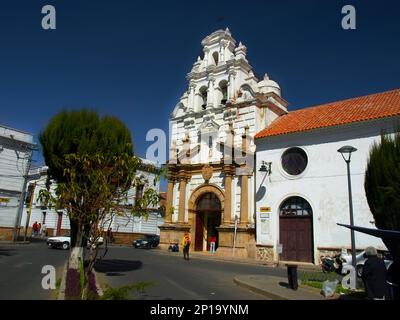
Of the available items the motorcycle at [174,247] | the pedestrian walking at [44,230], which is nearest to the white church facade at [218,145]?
the motorcycle at [174,247]

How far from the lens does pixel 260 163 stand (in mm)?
23875

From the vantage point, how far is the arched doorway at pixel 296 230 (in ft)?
69.2

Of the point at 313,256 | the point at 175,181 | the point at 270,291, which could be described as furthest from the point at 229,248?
the point at 270,291

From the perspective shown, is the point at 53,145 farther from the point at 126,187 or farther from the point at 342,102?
the point at 342,102

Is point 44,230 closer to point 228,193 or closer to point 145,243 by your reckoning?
point 145,243

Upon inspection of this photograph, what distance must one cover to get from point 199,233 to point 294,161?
969cm

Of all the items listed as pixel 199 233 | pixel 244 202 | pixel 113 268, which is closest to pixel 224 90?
pixel 244 202

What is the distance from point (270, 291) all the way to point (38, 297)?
5.79 meters

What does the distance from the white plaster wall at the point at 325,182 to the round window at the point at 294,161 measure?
0.30 meters

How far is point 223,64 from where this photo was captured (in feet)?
94.7

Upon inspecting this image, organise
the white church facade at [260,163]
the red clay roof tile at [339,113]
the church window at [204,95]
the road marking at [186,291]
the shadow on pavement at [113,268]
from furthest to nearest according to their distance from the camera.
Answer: the church window at [204,95] → the red clay roof tile at [339,113] → the white church facade at [260,163] → the shadow on pavement at [113,268] → the road marking at [186,291]

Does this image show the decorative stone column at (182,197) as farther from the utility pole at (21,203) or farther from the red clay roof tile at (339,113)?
the utility pole at (21,203)

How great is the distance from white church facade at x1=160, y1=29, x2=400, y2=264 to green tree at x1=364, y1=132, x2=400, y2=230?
7.60 meters

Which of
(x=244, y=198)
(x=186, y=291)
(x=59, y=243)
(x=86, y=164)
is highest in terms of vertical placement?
(x=244, y=198)
